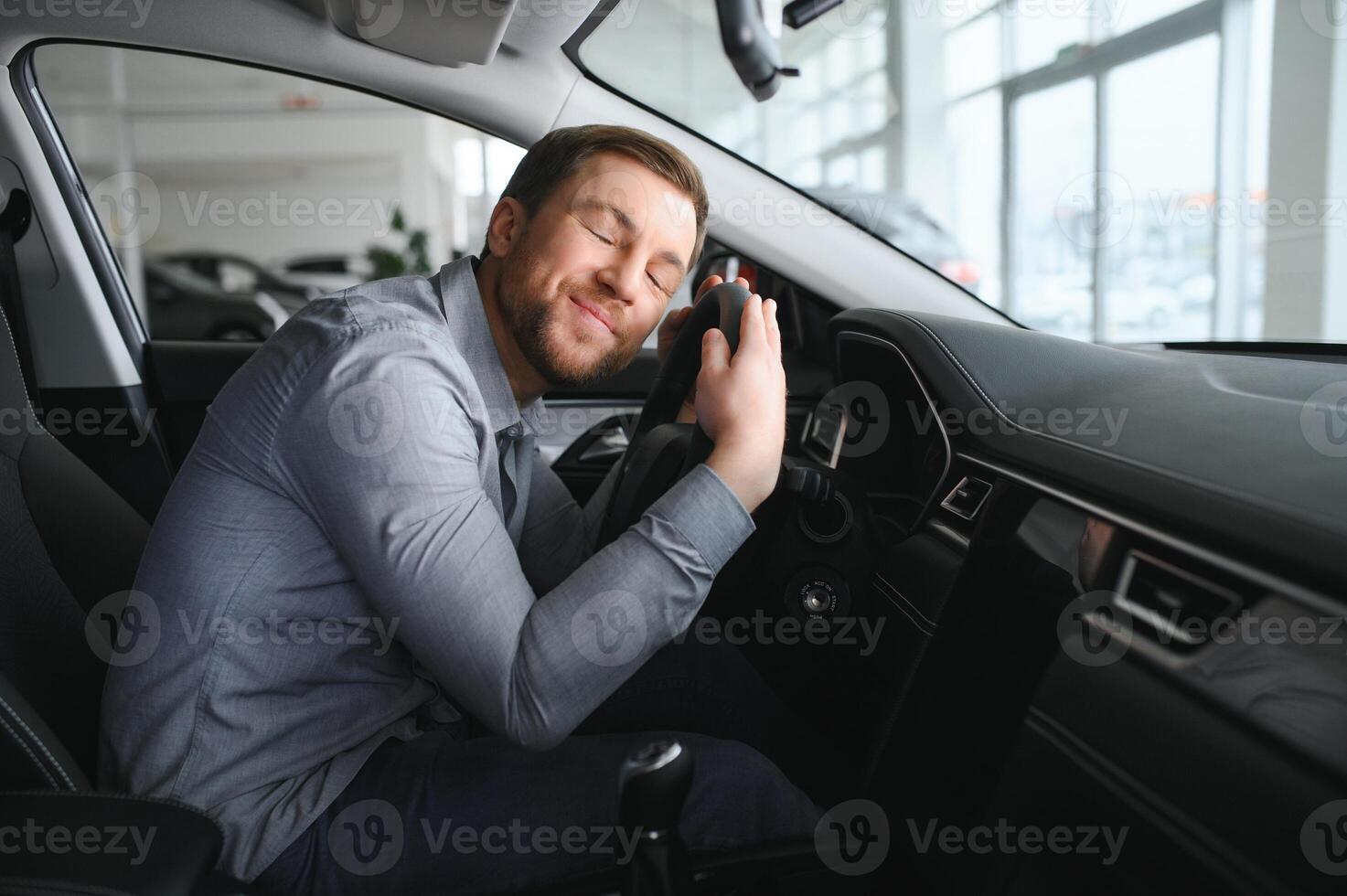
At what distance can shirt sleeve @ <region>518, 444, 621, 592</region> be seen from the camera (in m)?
1.48

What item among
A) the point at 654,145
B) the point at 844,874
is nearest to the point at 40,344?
the point at 654,145

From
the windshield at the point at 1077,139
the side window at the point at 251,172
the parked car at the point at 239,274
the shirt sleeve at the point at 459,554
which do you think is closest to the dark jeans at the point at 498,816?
the shirt sleeve at the point at 459,554

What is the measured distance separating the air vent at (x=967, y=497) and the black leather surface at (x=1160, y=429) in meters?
0.04

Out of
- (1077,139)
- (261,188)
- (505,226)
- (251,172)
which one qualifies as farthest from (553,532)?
(261,188)

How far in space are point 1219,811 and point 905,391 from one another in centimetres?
70

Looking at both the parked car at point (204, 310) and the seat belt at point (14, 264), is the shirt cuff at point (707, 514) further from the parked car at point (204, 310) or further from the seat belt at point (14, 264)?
the parked car at point (204, 310)

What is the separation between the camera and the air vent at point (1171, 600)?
72 centimetres

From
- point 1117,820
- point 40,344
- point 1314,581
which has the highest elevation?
point 40,344

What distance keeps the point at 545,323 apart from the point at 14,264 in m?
1.23

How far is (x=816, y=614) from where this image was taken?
1.15 metres

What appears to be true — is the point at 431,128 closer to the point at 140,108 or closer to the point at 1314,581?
the point at 140,108

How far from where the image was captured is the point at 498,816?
954mm

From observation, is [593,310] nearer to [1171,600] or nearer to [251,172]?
[1171,600]

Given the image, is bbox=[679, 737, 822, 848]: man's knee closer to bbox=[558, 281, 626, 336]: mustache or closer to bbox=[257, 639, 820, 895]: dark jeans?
bbox=[257, 639, 820, 895]: dark jeans
